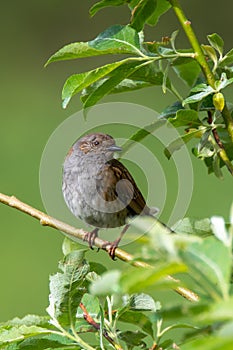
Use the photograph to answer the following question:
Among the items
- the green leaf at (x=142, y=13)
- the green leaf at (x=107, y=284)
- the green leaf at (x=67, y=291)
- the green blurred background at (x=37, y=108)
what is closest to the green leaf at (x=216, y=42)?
the green leaf at (x=142, y=13)

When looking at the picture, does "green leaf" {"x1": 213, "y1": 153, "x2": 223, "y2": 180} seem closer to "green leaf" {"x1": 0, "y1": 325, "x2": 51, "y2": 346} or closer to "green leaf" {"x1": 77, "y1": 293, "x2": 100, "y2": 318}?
"green leaf" {"x1": 77, "y1": 293, "x2": 100, "y2": 318}

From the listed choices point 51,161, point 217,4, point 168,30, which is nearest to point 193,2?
point 217,4

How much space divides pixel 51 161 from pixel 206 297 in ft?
5.19

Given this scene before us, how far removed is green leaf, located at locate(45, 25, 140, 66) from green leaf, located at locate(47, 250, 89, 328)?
0.33 meters

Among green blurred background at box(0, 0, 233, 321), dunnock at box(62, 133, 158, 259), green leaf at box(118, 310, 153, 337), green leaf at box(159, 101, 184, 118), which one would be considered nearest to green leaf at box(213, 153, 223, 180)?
green leaf at box(159, 101, 184, 118)

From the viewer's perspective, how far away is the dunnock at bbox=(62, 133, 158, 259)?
8.98 feet

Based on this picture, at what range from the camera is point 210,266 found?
30.5 inches

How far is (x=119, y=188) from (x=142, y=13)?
4.63ft

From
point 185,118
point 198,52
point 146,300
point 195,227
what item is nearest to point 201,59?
point 198,52

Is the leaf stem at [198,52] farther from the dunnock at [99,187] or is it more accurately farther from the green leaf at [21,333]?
the dunnock at [99,187]

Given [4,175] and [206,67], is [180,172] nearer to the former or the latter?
[206,67]

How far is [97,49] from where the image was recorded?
1365mm

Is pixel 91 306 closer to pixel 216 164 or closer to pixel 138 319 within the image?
pixel 138 319

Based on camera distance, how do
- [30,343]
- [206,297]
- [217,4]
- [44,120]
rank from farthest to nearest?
[217,4] < [44,120] < [30,343] < [206,297]
